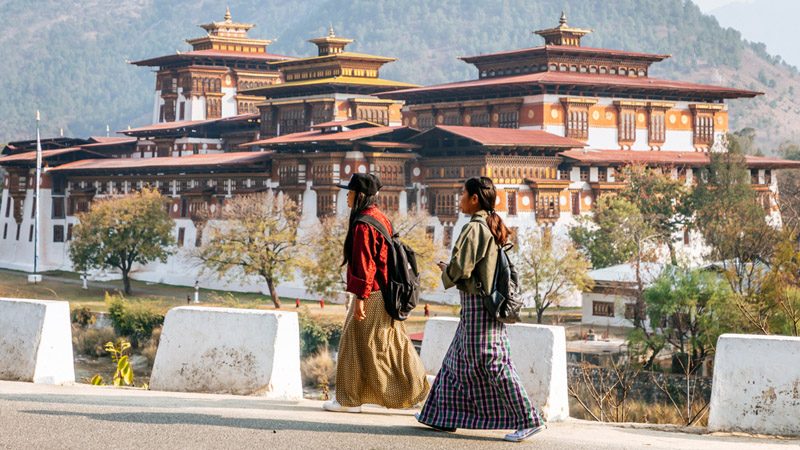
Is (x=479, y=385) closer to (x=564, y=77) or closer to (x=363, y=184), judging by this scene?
(x=363, y=184)

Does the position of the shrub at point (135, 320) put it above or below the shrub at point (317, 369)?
above

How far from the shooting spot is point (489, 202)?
12.1 metres

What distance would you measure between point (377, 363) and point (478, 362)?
4.12ft

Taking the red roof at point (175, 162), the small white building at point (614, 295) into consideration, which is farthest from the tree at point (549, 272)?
the red roof at point (175, 162)

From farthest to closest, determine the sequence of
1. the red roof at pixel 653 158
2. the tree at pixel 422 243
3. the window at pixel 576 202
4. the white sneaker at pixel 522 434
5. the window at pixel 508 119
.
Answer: the window at pixel 508 119, the red roof at pixel 653 158, the window at pixel 576 202, the tree at pixel 422 243, the white sneaker at pixel 522 434

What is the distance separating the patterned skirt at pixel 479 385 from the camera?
11.7m

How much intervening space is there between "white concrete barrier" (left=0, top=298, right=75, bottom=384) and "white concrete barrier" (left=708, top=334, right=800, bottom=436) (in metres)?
6.42

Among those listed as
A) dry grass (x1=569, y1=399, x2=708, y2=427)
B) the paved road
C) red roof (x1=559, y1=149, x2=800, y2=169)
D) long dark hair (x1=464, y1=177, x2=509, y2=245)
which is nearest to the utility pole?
red roof (x1=559, y1=149, x2=800, y2=169)

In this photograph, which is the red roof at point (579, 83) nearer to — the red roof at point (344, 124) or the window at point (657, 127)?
the window at point (657, 127)

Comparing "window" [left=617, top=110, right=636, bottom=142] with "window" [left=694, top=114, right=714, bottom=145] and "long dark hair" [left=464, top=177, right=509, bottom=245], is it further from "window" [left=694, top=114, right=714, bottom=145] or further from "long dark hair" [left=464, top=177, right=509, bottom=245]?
"long dark hair" [left=464, top=177, right=509, bottom=245]

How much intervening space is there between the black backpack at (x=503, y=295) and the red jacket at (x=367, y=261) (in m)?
1.23

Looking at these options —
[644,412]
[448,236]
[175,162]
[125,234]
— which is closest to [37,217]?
[125,234]

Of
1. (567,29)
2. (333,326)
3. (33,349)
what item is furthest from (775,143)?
(33,349)

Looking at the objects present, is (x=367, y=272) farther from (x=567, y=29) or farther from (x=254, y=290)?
(x=567, y=29)
